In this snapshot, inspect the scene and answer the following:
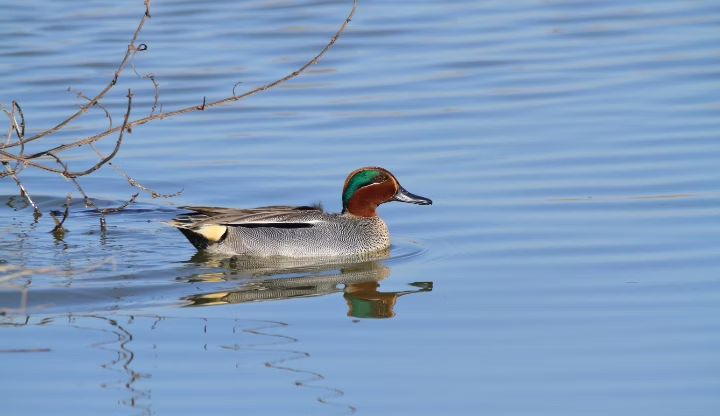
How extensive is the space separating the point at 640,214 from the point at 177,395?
484 cm

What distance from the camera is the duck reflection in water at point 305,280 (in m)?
7.57

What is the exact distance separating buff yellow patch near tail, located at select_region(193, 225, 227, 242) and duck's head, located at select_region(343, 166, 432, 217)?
1034 millimetres

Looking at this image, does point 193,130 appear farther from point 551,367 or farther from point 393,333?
point 551,367

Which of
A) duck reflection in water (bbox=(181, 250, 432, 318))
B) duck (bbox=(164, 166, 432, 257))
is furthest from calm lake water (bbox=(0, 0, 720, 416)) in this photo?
duck (bbox=(164, 166, 432, 257))

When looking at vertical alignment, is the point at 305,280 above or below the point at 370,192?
below

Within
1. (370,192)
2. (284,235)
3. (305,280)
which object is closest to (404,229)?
(370,192)

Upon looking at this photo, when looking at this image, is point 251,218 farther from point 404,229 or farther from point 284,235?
point 404,229

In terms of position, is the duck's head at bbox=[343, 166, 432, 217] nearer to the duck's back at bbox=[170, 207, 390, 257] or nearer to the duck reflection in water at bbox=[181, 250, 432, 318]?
the duck's back at bbox=[170, 207, 390, 257]

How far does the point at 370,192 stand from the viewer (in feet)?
31.5

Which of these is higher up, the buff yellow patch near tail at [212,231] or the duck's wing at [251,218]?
the duck's wing at [251,218]

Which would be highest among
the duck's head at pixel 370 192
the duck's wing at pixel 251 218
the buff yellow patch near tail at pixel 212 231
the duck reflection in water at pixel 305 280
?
the duck's head at pixel 370 192

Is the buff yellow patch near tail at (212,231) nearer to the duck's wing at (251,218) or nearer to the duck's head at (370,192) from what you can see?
the duck's wing at (251,218)

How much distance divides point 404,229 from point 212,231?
1555mm

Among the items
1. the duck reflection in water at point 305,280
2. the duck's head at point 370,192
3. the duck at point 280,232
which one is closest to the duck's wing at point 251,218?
the duck at point 280,232
